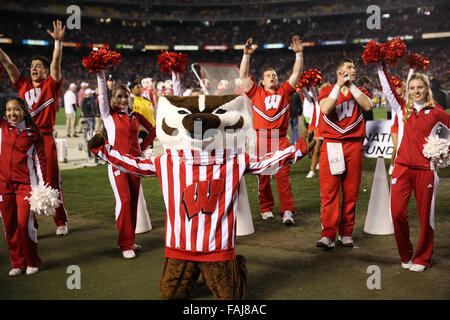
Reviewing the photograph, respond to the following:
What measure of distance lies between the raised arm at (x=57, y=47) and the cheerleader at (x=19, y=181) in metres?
0.96

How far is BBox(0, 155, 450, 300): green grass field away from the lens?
3.62 m

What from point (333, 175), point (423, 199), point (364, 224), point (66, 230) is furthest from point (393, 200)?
point (66, 230)

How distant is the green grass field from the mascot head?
1.18 m

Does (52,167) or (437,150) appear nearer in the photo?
(437,150)

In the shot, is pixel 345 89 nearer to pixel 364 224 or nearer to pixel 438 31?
pixel 364 224

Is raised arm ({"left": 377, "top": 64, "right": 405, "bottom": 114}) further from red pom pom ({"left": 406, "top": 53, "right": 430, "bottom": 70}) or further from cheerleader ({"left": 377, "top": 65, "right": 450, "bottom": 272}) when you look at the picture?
red pom pom ({"left": 406, "top": 53, "right": 430, "bottom": 70})

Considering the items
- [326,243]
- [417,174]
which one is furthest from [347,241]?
[417,174]

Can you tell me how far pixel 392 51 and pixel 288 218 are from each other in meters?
2.29

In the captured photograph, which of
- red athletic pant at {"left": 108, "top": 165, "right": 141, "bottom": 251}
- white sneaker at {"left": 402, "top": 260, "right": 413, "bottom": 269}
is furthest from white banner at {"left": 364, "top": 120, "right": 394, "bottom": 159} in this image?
red athletic pant at {"left": 108, "top": 165, "right": 141, "bottom": 251}

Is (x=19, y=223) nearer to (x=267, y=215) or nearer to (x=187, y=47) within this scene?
(x=267, y=215)

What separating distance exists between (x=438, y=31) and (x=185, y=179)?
141 ft

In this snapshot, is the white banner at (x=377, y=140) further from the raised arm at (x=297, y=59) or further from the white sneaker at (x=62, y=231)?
the white sneaker at (x=62, y=231)

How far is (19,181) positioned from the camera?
4.07 metres

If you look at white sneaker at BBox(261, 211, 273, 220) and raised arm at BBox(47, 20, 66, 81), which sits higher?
Answer: raised arm at BBox(47, 20, 66, 81)
